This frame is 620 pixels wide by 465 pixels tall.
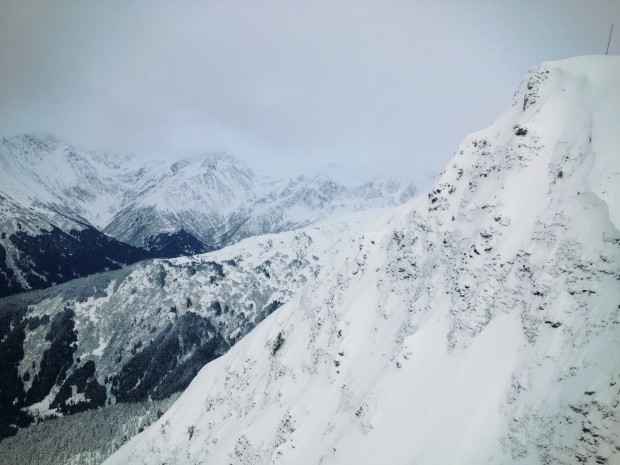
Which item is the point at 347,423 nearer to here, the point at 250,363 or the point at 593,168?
the point at 250,363

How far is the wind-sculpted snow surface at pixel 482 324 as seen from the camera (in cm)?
3136

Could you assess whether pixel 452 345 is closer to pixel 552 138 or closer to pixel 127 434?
pixel 552 138

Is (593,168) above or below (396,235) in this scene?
above

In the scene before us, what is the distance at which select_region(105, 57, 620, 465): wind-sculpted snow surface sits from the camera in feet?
103

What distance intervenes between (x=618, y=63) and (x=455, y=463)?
4738cm

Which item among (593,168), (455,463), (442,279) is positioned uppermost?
(593,168)

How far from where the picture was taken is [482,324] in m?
39.6

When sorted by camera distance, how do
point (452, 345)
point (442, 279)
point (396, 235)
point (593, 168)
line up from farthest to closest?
1. point (396, 235)
2. point (442, 279)
3. point (452, 345)
4. point (593, 168)

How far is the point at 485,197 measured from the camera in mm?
47844

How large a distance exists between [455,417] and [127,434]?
19868 cm

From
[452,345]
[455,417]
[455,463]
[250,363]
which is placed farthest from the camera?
[250,363]

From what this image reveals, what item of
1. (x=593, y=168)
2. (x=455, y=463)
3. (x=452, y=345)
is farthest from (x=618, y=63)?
(x=455, y=463)

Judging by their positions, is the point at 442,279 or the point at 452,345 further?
the point at 442,279

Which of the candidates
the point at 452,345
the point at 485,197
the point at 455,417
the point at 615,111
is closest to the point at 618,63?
the point at 615,111
